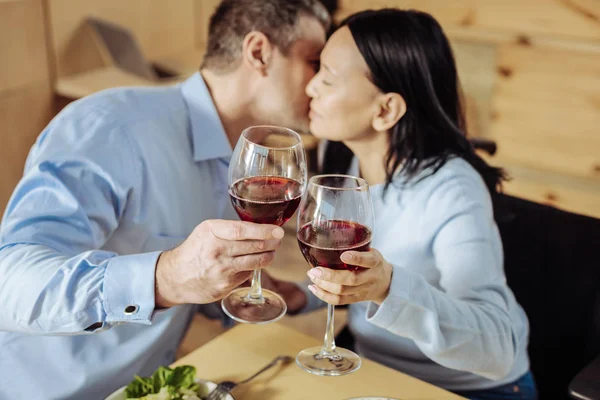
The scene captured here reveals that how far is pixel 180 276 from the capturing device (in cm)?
103

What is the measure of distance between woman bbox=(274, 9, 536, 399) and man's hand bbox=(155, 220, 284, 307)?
0.40 metres

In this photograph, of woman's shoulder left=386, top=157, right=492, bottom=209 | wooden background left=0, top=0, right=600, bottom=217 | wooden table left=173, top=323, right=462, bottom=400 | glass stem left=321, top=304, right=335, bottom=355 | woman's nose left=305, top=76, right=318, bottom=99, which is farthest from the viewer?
wooden background left=0, top=0, right=600, bottom=217

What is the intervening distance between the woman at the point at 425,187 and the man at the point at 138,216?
0.66 feet

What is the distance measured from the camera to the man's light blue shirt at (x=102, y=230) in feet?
3.58

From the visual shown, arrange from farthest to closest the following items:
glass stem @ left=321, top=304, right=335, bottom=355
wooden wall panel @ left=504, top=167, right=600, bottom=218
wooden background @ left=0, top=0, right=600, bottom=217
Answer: wooden wall panel @ left=504, top=167, right=600, bottom=218
wooden background @ left=0, top=0, right=600, bottom=217
glass stem @ left=321, top=304, right=335, bottom=355

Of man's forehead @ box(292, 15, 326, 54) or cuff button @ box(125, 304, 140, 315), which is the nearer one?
cuff button @ box(125, 304, 140, 315)

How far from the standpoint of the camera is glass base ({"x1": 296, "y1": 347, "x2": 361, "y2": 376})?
106 cm

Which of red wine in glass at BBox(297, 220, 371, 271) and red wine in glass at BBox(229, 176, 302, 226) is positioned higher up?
red wine in glass at BBox(229, 176, 302, 226)

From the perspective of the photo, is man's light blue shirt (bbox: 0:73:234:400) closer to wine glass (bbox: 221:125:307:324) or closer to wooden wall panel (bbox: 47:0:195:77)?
wine glass (bbox: 221:125:307:324)

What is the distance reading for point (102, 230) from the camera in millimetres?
1341

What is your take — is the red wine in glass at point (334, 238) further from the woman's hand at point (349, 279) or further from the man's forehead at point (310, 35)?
the man's forehead at point (310, 35)

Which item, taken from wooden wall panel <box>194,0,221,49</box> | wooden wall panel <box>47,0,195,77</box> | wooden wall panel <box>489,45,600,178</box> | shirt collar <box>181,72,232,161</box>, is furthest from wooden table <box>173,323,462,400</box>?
wooden wall panel <box>194,0,221,49</box>

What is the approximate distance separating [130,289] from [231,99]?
685 mm

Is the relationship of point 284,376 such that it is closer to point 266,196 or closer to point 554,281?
point 266,196
